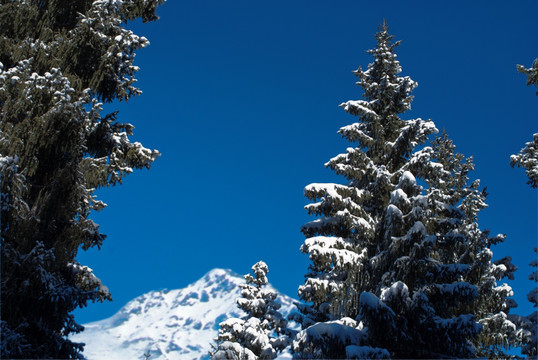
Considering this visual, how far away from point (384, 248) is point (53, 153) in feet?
30.3

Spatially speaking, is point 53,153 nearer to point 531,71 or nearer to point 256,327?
point 531,71

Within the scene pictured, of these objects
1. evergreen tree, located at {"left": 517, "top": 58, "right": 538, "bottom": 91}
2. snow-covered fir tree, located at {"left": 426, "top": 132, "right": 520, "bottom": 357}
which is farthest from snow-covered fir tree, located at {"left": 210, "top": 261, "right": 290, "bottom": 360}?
evergreen tree, located at {"left": 517, "top": 58, "right": 538, "bottom": 91}

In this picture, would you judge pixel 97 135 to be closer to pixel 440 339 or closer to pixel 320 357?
pixel 320 357

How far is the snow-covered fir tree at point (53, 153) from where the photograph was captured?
7.94m

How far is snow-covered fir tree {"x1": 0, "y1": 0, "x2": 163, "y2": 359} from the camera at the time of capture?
7938mm

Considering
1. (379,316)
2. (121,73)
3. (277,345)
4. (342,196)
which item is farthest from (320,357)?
(277,345)

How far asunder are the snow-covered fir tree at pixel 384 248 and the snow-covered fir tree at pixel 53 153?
232 inches

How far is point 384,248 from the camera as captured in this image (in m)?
13.3

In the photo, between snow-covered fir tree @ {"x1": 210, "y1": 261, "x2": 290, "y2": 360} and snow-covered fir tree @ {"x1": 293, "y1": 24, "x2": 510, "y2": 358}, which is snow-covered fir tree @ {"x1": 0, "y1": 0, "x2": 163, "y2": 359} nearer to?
snow-covered fir tree @ {"x1": 293, "y1": 24, "x2": 510, "y2": 358}

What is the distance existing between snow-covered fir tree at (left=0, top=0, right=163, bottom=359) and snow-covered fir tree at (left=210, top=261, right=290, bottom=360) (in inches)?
461

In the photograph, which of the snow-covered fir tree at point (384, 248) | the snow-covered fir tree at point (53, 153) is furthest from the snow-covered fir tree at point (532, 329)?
the snow-covered fir tree at point (53, 153)

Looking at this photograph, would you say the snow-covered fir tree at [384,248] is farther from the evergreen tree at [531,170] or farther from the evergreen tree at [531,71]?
the evergreen tree at [531,71]

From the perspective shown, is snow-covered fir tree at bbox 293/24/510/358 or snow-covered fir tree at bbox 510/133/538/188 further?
snow-covered fir tree at bbox 510/133/538/188

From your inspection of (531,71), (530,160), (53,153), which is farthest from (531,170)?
(53,153)
